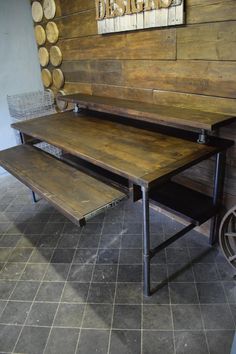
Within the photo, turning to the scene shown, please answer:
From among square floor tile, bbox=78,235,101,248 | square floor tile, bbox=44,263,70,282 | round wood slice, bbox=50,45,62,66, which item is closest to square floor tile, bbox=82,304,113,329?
square floor tile, bbox=44,263,70,282

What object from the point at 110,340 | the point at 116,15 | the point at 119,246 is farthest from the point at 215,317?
the point at 116,15

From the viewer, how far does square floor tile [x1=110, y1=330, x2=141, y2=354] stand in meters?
1.43

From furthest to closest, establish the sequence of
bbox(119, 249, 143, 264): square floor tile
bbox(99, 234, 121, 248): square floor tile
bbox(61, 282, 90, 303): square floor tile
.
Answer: bbox(99, 234, 121, 248): square floor tile → bbox(119, 249, 143, 264): square floor tile → bbox(61, 282, 90, 303): square floor tile

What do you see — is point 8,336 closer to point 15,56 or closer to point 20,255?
point 20,255

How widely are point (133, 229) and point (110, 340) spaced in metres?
0.95

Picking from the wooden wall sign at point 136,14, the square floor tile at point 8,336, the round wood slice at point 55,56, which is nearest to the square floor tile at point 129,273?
the square floor tile at point 8,336

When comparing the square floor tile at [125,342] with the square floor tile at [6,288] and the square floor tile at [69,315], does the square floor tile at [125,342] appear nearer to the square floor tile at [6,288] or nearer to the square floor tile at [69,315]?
the square floor tile at [69,315]

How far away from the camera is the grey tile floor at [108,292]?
148 cm

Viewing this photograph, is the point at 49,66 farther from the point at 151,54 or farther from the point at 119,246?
the point at 119,246

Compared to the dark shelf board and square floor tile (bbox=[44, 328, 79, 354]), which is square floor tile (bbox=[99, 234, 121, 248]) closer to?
the dark shelf board

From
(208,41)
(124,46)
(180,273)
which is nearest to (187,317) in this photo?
(180,273)

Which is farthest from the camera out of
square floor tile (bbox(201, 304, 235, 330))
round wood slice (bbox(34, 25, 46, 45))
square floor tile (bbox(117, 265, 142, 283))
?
round wood slice (bbox(34, 25, 46, 45))

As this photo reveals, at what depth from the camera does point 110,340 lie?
4.87ft

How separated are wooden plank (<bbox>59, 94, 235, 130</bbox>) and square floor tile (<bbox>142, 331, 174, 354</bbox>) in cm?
110
